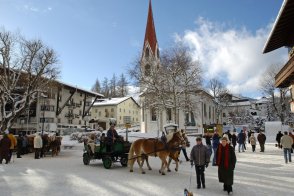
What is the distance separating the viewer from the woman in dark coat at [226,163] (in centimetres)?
989

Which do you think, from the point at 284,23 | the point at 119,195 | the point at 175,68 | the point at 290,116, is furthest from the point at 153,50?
the point at 119,195

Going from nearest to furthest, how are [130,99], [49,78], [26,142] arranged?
[26,142] < [49,78] < [130,99]

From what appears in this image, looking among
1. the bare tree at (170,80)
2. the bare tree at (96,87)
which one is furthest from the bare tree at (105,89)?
the bare tree at (170,80)

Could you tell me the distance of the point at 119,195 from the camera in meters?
9.67

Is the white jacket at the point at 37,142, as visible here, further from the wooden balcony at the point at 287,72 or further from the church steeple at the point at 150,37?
the church steeple at the point at 150,37

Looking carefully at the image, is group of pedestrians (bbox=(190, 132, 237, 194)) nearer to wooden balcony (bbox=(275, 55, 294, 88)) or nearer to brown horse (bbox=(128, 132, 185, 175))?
brown horse (bbox=(128, 132, 185, 175))

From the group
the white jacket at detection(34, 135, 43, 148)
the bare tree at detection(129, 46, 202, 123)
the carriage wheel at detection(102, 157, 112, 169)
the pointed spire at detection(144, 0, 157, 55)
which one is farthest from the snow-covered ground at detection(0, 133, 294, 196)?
the pointed spire at detection(144, 0, 157, 55)

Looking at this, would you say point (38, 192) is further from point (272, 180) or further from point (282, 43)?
point (282, 43)

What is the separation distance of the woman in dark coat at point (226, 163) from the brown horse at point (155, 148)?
13.6ft

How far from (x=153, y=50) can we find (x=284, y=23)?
4316cm

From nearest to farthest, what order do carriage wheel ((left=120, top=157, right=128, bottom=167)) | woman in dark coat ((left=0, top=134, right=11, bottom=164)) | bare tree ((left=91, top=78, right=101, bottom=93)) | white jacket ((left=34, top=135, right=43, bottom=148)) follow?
carriage wheel ((left=120, top=157, right=128, bottom=167)), woman in dark coat ((left=0, top=134, right=11, bottom=164)), white jacket ((left=34, top=135, right=43, bottom=148)), bare tree ((left=91, top=78, right=101, bottom=93))

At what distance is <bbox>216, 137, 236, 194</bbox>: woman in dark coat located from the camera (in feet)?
32.4

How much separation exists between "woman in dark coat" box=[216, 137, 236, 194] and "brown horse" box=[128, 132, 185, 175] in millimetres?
4138

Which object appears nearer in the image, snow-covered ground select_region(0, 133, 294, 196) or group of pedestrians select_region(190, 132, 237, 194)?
group of pedestrians select_region(190, 132, 237, 194)
